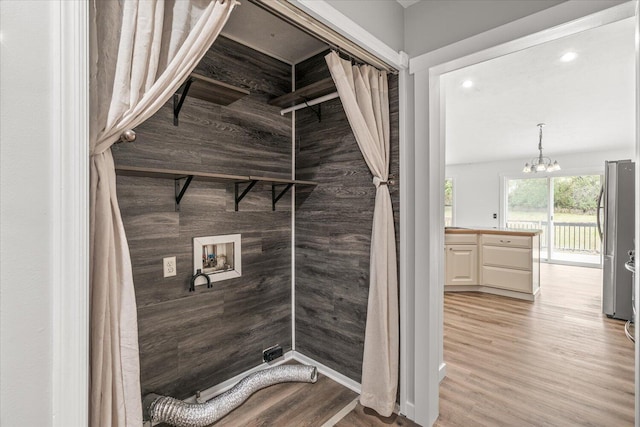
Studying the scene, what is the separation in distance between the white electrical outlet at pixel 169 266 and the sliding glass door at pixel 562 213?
7.35m

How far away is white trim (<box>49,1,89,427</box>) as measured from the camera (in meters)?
0.77

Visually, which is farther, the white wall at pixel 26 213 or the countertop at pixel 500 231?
the countertop at pixel 500 231

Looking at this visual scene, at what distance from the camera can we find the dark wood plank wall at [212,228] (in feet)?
5.77

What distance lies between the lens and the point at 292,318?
258cm

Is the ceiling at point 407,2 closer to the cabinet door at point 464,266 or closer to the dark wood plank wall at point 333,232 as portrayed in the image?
the dark wood plank wall at point 333,232

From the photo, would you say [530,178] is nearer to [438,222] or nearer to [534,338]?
[534,338]

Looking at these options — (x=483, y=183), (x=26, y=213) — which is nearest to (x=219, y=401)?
(x=26, y=213)

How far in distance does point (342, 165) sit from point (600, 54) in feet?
8.50

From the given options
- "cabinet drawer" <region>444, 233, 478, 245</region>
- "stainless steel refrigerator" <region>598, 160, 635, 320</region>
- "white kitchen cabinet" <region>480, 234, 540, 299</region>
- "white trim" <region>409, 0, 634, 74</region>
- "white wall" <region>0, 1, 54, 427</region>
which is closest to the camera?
"white wall" <region>0, 1, 54, 427</region>

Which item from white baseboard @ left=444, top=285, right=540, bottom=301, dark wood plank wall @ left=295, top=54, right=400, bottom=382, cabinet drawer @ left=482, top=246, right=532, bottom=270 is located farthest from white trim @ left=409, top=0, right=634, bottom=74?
white baseboard @ left=444, top=285, right=540, bottom=301

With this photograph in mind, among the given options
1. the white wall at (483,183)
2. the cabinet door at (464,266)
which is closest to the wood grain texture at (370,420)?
the cabinet door at (464,266)

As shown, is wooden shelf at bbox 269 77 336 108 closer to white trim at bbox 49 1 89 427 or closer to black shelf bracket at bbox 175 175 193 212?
black shelf bracket at bbox 175 175 193 212

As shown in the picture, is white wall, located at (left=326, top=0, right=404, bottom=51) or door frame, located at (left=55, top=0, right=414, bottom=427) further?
white wall, located at (left=326, top=0, right=404, bottom=51)

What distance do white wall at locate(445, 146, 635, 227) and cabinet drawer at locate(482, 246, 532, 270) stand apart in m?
3.78
